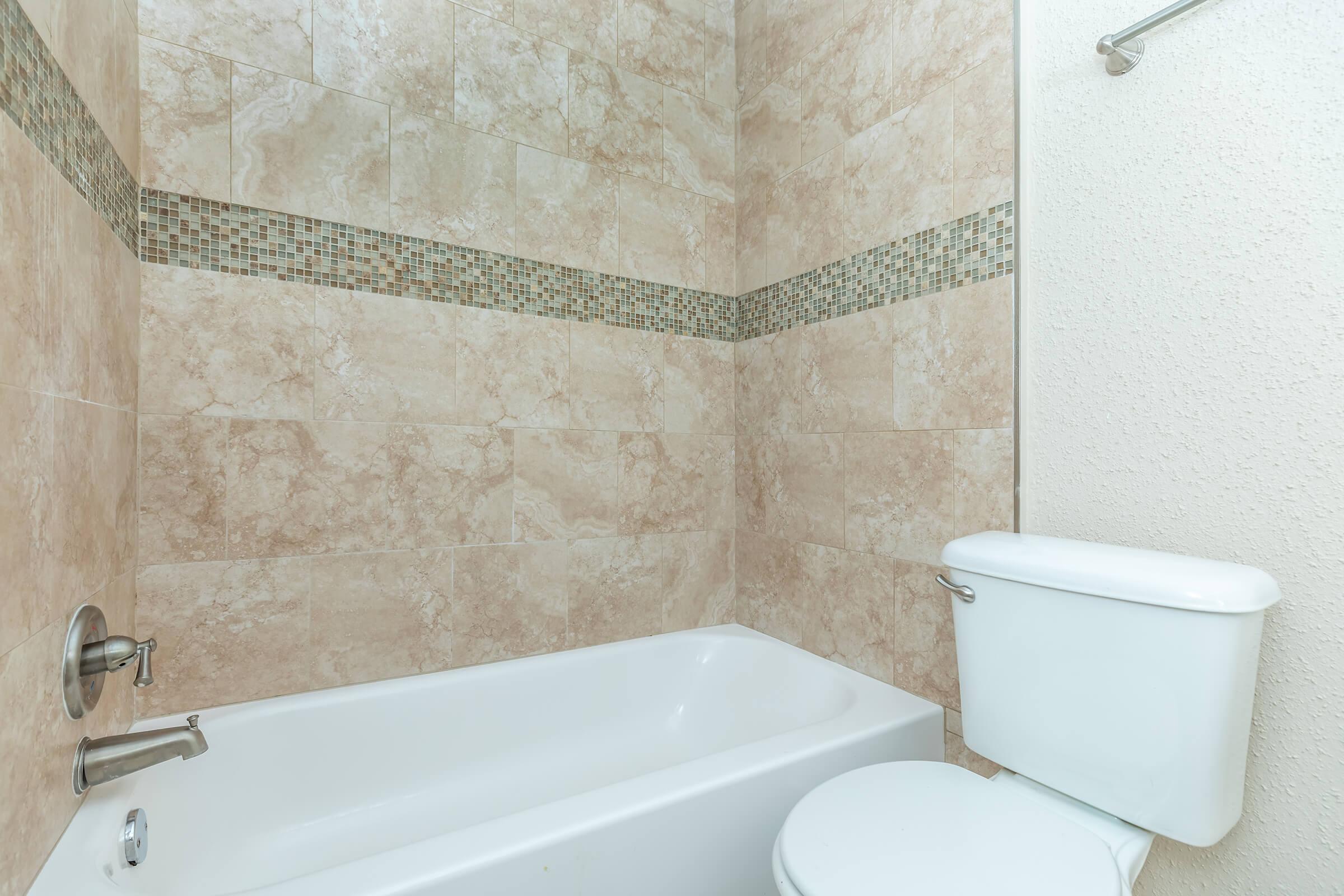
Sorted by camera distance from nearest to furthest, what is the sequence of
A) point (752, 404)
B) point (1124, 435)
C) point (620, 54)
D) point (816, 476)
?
point (1124, 435)
point (816, 476)
point (620, 54)
point (752, 404)

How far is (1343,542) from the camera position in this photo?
3.03 feet

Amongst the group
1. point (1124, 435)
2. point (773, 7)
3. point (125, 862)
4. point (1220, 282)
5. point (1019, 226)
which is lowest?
point (125, 862)

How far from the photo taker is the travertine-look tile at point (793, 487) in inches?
70.8

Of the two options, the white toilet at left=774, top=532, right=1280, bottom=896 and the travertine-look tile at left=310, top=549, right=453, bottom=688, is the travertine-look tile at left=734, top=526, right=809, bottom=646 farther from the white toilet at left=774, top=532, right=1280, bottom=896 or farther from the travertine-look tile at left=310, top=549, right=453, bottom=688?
the travertine-look tile at left=310, top=549, right=453, bottom=688

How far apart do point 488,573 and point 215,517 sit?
0.64 metres

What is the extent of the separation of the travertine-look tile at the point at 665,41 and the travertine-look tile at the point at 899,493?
4.28 ft

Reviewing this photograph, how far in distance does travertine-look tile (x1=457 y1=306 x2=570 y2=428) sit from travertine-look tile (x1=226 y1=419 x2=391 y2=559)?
25 cm

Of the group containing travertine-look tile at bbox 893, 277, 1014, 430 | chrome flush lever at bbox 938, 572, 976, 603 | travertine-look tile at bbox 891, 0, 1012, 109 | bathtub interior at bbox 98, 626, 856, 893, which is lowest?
bathtub interior at bbox 98, 626, 856, 893

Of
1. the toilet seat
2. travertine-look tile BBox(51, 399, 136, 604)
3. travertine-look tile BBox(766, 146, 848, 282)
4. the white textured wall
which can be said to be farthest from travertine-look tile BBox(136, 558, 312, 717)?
the white textured wall

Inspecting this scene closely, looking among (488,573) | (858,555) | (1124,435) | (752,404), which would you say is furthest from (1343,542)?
(488,573)

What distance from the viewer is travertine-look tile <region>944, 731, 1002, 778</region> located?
1388 millimetres

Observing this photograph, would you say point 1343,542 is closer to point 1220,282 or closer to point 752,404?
point 1220,282

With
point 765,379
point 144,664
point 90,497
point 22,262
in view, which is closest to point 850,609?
point 765,379

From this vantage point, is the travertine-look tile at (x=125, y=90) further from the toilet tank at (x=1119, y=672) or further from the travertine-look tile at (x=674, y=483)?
the toilet tank at (x=1119, y=672)
